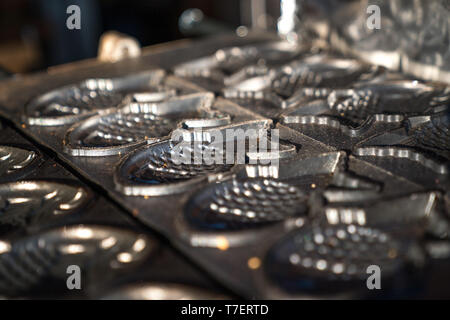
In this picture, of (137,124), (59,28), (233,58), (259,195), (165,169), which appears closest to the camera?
(259,195)

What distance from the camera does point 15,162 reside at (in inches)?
37.2

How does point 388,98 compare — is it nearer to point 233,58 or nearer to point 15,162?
point 233,58

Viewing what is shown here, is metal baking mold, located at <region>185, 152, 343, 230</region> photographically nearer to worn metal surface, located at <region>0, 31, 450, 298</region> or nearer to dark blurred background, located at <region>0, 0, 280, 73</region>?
worn metal surface, located at <region>0, 31, 450, 298</region>

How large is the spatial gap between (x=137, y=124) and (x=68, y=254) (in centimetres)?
44

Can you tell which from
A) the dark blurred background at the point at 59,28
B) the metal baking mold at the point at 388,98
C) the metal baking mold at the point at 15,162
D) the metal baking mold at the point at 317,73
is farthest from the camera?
the dark blurred background at the point at 59,28

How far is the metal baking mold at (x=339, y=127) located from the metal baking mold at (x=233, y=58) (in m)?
0.39

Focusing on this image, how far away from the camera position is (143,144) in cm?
95

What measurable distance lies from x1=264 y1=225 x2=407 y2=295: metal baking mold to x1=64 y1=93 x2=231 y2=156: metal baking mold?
411mm

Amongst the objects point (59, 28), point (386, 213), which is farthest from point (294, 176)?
point (59, 28)

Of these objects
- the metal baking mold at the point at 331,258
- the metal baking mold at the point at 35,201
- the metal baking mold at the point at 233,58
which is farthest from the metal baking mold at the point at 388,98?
the metal baking mold at the point at 35,201

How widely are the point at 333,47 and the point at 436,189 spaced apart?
92 centimetres

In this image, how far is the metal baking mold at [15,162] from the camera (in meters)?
0.88

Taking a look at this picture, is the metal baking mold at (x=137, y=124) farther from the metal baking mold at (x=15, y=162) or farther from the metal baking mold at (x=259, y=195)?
the metal baking mold at (x=259, y=195)

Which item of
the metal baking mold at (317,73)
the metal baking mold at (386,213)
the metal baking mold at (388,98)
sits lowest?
the metal baking mold at (386,213)
